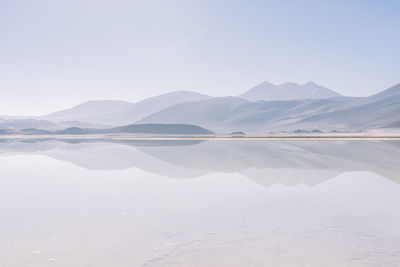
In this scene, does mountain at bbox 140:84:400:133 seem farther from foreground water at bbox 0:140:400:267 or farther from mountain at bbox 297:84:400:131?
foreground water at bbox 0:140:400:267

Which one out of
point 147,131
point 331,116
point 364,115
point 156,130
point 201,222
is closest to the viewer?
point 201,222

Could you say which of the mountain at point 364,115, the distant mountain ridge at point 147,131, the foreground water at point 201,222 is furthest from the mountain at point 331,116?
the foreground water at point 201,222

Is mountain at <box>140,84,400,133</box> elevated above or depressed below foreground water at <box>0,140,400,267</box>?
above

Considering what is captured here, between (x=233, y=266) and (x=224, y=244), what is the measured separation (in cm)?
86

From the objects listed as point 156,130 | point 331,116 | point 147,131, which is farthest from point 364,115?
point 147,131

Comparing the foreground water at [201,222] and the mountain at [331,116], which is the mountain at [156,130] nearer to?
the mountain at [331,116]

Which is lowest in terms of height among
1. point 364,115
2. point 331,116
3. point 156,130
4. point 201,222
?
point 201,222

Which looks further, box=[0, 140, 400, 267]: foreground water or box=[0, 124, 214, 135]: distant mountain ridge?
box=[0, 124, 214, 135]: distant mountain ridge

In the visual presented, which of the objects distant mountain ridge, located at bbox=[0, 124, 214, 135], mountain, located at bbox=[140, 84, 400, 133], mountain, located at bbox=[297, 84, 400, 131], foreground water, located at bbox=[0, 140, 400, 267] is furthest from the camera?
mountain, located at bbox=[140, 84, 400, 133]

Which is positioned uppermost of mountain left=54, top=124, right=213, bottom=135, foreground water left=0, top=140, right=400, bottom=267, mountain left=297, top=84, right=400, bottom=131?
mountain left=297, top=84, right=400, bottom=131

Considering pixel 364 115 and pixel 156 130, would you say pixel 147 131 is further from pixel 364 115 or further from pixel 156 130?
pixel 364 115

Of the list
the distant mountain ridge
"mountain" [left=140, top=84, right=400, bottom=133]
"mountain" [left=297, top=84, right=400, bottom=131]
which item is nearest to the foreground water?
the distant mountain ridge

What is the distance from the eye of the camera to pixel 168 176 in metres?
13.8

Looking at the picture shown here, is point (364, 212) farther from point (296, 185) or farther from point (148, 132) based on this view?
point (148, 132)
